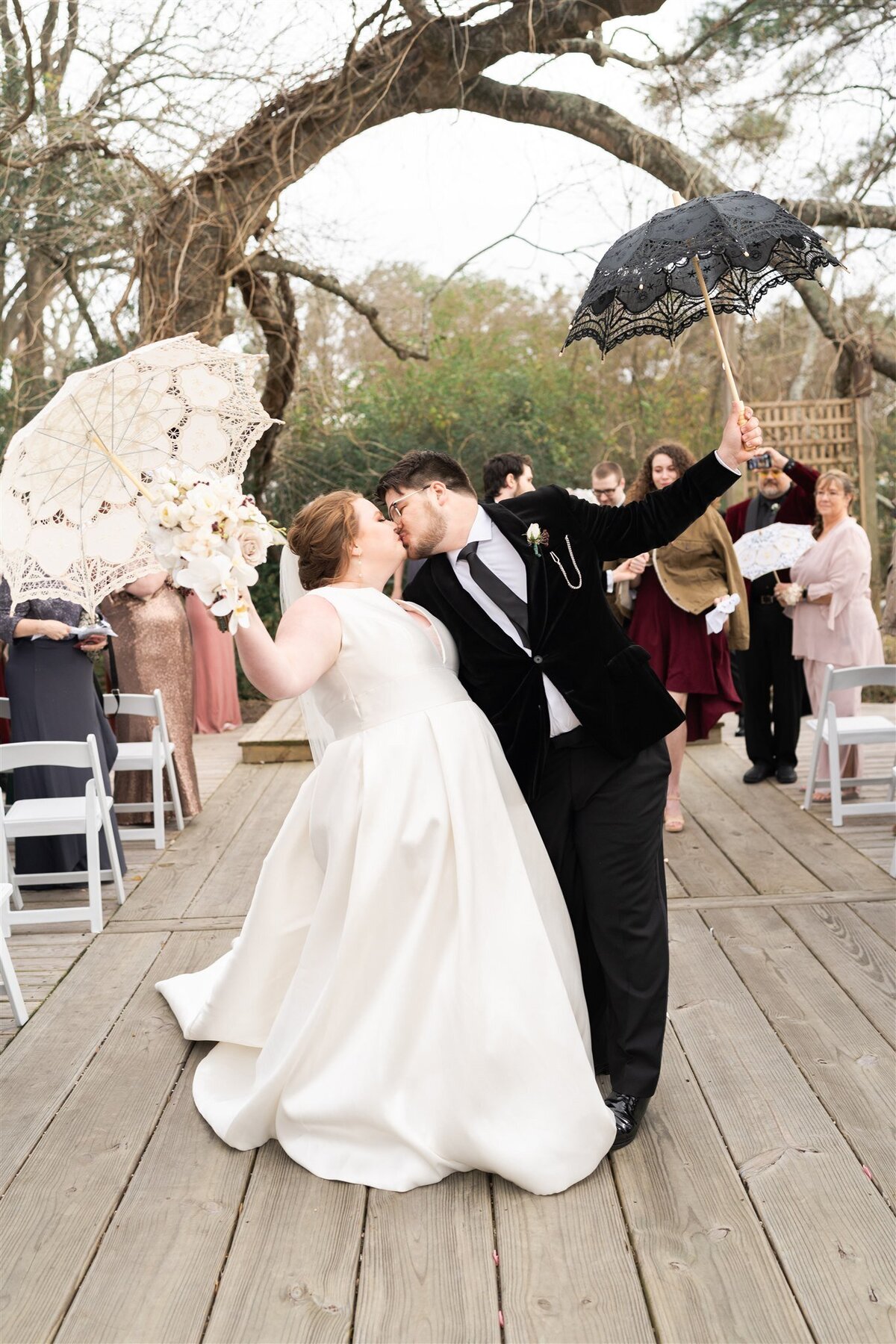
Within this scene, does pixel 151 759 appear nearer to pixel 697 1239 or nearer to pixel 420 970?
pixel 420 970

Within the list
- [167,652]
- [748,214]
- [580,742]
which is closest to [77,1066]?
[580,742]

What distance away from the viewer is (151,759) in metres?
6.54

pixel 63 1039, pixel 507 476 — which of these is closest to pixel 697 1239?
pixel 63 1039

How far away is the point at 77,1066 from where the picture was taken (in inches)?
147

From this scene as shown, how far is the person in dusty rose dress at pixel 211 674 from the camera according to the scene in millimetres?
Result: 10352

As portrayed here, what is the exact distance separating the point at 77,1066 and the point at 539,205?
21.9 ft

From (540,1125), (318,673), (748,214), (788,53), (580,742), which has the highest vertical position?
(788,53)

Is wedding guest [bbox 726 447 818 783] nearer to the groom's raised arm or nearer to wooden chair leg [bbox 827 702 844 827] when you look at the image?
wooden chair leg [bbox 827 702 844 827]

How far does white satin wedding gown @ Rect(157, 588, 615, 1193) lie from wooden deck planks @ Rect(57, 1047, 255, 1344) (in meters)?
0.12

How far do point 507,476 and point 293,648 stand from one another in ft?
11.9

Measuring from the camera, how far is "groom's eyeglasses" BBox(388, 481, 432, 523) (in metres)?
3.16

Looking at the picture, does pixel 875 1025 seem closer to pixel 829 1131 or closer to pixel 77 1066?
pixel 829 1131

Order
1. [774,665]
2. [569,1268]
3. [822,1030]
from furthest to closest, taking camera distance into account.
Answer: [774,665]
[822,1030]
[569,1268]

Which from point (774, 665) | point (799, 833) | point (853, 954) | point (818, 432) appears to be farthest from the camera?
point (818, 432)
